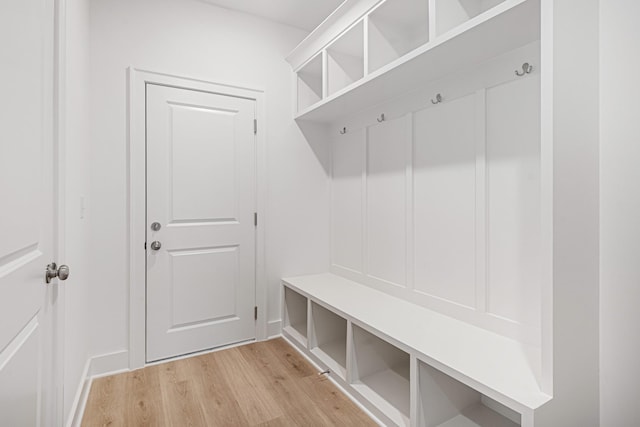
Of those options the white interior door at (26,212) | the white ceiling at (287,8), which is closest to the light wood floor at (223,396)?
the white interior door at (26,212)

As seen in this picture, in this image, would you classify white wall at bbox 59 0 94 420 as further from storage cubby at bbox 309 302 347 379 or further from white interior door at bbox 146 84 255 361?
storage cubby at bbox 309 302 347 379

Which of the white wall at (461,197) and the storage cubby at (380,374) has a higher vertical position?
the white wall at (461,197)

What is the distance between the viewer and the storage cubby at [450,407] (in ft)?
5.00

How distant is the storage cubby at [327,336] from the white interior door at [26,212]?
151cm

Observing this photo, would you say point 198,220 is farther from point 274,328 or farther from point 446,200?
point 446,200

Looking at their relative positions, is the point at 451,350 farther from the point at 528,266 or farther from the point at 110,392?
the point at 110,392

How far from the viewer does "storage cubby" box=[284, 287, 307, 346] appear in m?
2.78

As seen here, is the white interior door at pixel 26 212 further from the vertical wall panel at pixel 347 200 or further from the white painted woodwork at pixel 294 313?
the vertical wall panel at pixel 347 200

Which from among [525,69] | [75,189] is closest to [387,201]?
[525,69]

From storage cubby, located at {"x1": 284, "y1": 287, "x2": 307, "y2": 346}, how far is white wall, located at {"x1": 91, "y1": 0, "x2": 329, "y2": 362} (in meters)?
0.09

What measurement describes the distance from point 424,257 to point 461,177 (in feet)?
1.82

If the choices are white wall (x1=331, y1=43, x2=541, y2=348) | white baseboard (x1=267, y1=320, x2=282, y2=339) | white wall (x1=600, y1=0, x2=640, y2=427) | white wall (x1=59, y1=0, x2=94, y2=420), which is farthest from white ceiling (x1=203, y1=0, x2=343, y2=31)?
white baseboard (x1=267, y1=320, x2=282, y2=339)

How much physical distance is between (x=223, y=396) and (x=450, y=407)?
1.26m

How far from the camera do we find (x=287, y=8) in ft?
8.48
